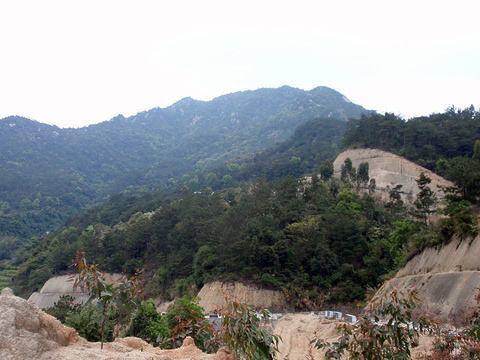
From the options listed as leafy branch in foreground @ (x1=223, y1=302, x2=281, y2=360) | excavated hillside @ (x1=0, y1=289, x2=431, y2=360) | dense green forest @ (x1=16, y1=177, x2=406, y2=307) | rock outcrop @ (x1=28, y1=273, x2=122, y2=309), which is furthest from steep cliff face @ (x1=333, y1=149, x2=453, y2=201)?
leafy branch in foreground @ (x1=223, y1=302, x2=281, y2=360)

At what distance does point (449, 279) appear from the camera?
25.6 m

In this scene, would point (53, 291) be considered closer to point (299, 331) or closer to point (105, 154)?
point (299, 331)

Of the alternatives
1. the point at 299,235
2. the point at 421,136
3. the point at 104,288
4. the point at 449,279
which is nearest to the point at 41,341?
the point at 104,288

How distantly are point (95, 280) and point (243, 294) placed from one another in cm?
3428

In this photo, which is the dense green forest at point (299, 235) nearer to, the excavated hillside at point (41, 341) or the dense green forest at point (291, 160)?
the dense green forest at point (291, 160)

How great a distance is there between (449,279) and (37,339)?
2267 centimetres

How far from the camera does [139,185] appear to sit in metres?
134

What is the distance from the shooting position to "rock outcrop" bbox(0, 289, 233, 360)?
269 inches

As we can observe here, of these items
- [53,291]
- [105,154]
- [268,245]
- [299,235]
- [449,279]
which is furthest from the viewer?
[105,154]

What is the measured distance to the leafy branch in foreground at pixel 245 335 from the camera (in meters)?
6.45

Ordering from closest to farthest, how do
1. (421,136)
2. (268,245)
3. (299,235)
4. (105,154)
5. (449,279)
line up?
(449,279) < (268,245) < (299,235) < (421,136) < (105,154)

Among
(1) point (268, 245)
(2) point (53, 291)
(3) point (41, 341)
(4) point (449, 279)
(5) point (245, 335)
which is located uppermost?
(5) point (245, 335)

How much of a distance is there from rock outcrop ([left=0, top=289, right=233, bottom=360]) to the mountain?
295ft

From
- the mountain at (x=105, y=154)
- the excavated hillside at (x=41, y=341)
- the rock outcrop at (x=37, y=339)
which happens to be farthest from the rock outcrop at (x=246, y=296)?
the mountain at (x=105, y=154)
